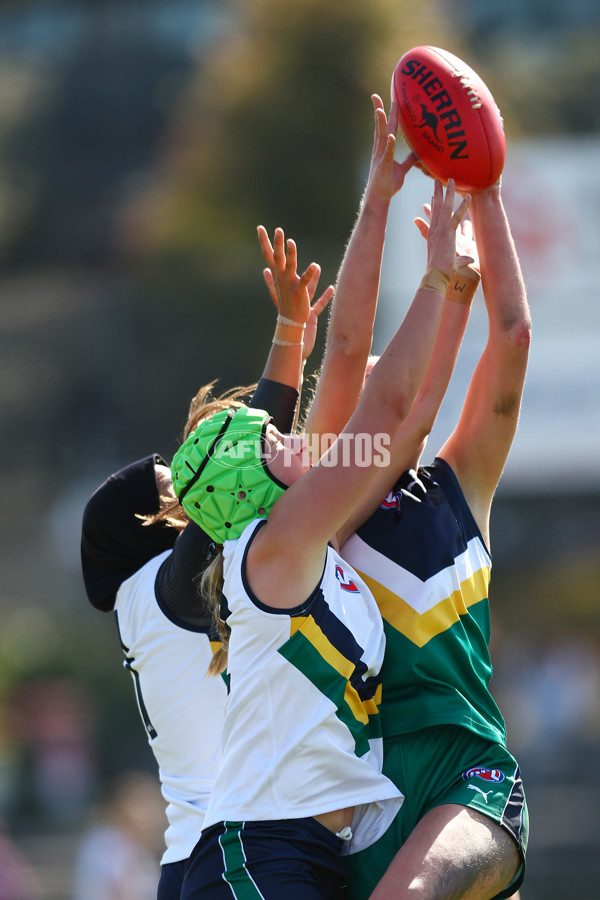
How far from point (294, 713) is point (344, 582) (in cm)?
38

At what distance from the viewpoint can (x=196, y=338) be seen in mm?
20547

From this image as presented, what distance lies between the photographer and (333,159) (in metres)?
21.8

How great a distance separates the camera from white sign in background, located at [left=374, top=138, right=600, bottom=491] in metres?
18.1

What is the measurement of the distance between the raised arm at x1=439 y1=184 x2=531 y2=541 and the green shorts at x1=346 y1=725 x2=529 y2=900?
658 millimetres

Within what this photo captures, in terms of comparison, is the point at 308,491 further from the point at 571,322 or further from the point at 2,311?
the point at 2,311

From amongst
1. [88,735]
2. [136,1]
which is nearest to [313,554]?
[88,735]

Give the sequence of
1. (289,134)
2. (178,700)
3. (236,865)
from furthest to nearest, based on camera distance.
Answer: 1. (289,134)
2. (178,700)
3. (236,865)

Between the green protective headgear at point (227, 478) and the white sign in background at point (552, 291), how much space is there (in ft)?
49.1

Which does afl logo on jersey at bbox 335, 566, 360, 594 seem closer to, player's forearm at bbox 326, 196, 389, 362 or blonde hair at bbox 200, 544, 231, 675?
blonde hair at bbox 200, 544, 231, 675

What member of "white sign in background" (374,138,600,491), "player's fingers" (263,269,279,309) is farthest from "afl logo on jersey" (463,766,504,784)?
"white sign in background" (374,138,600,491)

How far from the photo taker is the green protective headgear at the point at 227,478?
300 centimetres

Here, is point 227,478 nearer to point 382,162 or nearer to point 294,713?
point 294,713

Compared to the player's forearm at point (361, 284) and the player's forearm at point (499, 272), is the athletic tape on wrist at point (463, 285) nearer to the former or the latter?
the player's forearm at point (499, 272)

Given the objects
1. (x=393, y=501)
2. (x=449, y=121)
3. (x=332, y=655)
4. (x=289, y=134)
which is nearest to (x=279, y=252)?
(x=449, y=121)
